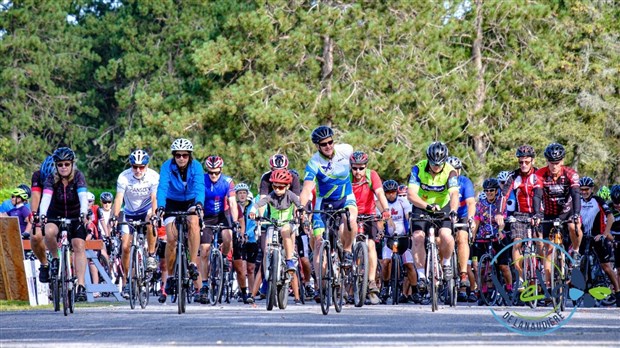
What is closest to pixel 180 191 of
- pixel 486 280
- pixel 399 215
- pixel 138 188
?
pixel 138 188

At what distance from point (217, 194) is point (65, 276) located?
3.52 m

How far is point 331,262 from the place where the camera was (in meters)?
17.2

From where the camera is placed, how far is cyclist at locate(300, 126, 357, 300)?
18.0 m

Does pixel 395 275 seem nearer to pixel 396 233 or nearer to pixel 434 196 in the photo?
pixel 396 233

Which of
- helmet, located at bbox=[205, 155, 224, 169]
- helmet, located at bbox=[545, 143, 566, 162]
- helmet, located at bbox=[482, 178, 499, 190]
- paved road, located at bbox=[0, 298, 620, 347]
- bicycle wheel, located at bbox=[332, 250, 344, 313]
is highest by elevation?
helmet, located at bbox=[205, 155, 224, 169]

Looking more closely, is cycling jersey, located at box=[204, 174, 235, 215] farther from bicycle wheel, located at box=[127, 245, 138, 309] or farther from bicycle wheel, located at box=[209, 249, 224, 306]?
bicycle wheel, located at box=[127, 245, 138, 309]

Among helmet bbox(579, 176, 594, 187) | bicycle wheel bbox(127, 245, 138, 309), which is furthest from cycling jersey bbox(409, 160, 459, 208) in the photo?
helmet bbox(579, 176, 594, 187)

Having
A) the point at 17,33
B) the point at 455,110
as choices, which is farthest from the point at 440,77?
the point at 17,33

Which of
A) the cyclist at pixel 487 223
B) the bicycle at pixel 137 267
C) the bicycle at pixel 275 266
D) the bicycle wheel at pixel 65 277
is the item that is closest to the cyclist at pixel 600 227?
the cyclist at pixel 487 223

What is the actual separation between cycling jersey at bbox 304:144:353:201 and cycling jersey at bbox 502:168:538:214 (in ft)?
10.9

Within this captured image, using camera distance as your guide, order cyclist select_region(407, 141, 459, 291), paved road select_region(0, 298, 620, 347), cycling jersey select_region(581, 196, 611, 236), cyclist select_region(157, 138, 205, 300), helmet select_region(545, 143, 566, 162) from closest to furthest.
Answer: paved road select_region(0, 298, 620, 347) < cyclist select_region(157, 138, 205, 300) < cyclist select_region(407, 141, 459, 291) < helmet select_region(545, 143, 566, 162) < cycling jersey select_region(581, 196, 611, 236)

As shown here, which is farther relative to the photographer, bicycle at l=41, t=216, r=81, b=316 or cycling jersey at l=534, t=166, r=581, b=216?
cycling jersey at l=534, t=166, r=581, b=216

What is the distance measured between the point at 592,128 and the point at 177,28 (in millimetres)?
19819

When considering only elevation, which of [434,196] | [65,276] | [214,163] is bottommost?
[65,276]
